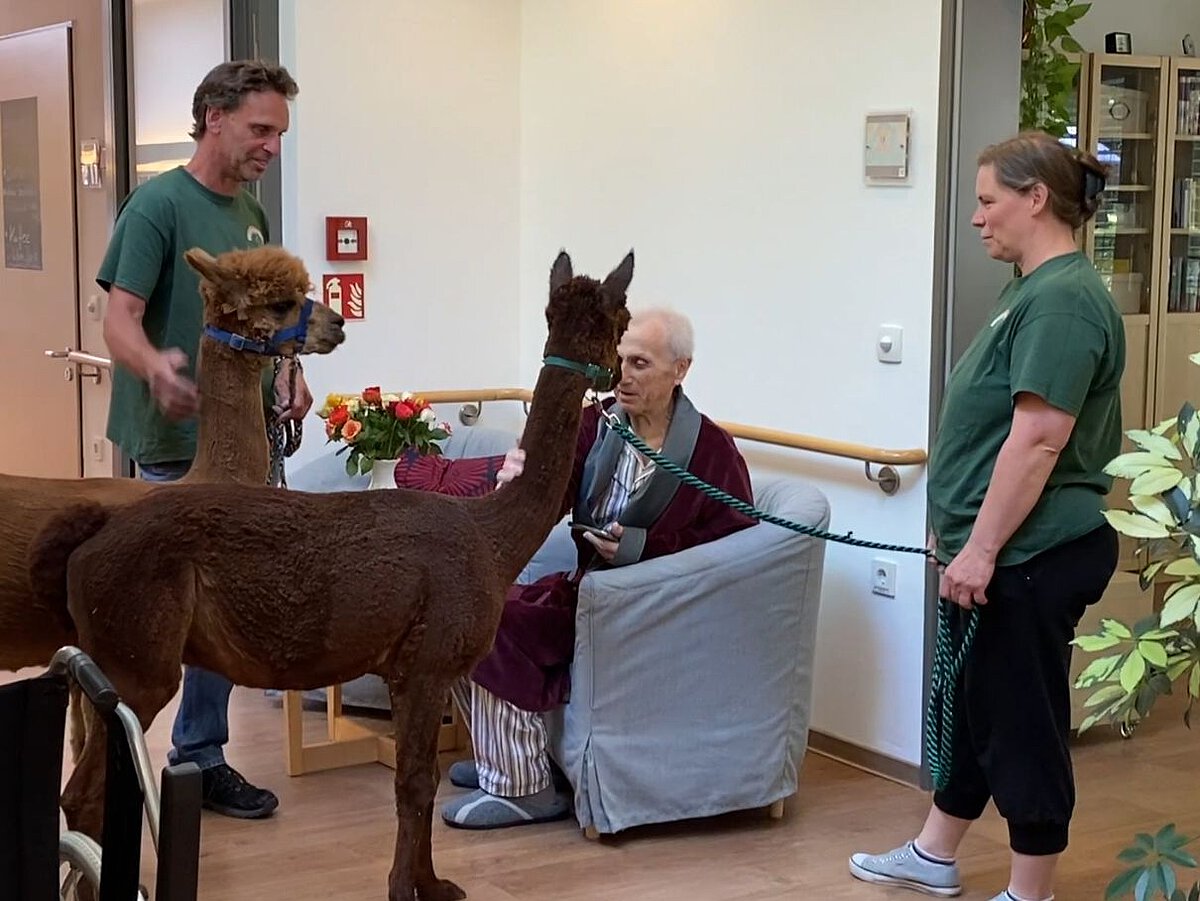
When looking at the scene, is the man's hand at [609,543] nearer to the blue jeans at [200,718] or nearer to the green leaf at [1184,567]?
the blue jeans at [200,718]

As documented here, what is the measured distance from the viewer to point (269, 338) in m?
2.90

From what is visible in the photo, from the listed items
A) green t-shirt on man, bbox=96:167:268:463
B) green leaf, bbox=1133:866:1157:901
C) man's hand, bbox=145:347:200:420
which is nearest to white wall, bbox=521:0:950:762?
green t-shirt on man, bbox=96:167:268:463

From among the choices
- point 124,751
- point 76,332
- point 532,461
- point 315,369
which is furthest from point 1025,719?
point 76,332

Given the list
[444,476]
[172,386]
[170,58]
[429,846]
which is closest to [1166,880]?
[429,846]

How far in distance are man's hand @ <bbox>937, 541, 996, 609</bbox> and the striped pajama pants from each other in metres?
1.13

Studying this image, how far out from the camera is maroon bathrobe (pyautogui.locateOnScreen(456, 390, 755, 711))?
3709mm

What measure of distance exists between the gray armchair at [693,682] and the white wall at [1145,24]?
3.12 m

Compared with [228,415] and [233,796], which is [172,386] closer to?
[228,415]

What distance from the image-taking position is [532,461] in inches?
120

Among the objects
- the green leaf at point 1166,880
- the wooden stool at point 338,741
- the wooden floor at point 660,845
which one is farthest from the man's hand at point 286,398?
the green leaf at point 1166,880

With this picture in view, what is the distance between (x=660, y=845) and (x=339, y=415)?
133cm

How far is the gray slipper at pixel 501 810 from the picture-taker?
379 centimetres

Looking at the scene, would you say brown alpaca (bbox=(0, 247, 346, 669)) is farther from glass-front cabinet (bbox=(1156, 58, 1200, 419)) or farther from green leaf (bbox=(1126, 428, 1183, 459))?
glass-front cabinet (bbox=(1156, 58, 1200, 419))

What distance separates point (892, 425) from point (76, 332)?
314cm
